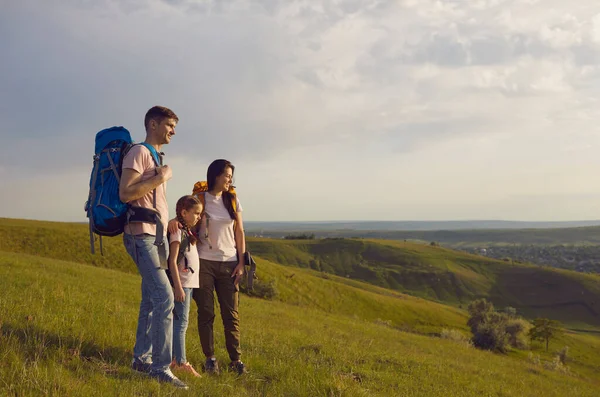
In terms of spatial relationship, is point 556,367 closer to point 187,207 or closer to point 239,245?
point 239,245

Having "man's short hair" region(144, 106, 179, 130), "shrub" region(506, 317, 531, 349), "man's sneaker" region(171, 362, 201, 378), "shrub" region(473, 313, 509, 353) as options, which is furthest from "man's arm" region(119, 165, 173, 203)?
"shrub" region(506, 317, 531, 349)

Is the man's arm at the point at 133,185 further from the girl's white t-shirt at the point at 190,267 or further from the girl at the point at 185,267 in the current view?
the girl's white t-shirt at the point at 190,267

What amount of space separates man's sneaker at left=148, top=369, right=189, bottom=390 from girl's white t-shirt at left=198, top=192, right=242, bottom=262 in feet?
5.27

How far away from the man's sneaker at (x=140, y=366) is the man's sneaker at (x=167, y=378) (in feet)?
0.76

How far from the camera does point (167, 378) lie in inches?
188

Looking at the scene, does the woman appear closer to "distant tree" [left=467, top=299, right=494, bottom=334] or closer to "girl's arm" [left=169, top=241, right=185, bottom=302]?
"girl's arm" [left=169, top=241, right=185, bottom=302]

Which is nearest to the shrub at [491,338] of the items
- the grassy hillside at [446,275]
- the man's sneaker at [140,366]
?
the grassy hillside at [446,275]

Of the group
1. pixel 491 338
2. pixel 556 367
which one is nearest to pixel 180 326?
pixel 556 367

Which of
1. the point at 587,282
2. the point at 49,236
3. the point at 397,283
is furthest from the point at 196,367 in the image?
the point at 587,282

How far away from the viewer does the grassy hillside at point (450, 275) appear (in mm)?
110625

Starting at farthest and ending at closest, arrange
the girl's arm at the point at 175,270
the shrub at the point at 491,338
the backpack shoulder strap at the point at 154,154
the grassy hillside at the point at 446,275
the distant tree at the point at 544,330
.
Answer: the grassy hillside at the point at 446,275 < the distant tree at the point at 544,330 < the shrub at the point at 491,338 < the girl's arm at the point at 175,270 < the backpack shoulder strap at the point at 154,154

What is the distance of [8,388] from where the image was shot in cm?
374

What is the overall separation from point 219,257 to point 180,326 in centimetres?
105

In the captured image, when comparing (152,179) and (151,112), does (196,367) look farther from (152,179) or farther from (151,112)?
(151,112)
